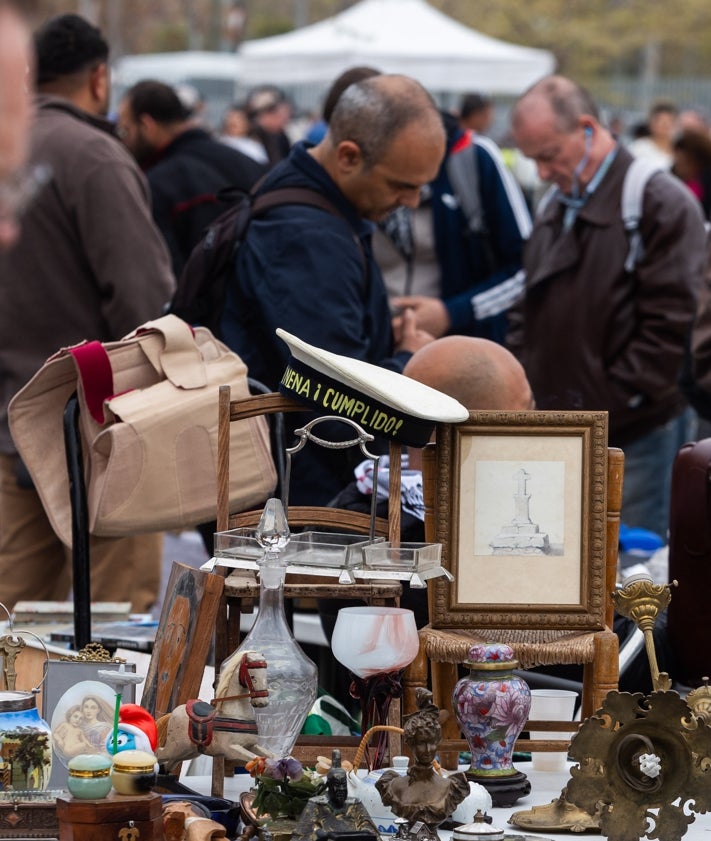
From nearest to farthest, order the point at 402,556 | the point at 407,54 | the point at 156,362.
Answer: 1. the point at 402,556
2. the point at 156,362
3. the point at 407,54

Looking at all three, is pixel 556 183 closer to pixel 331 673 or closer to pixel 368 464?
pixel 331 673

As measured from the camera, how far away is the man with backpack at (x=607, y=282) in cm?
484

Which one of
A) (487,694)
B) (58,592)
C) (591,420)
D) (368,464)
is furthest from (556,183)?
(487,694)

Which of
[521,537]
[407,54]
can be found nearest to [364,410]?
[521,537]

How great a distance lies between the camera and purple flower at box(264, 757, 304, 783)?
5.88 ft

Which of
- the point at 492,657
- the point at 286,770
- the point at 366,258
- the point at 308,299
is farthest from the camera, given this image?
the point at 366,258

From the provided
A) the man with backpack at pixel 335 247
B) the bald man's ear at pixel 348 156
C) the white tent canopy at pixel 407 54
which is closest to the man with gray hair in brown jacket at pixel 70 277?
the man with backpack at pixel 335 247

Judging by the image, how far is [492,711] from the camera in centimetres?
199

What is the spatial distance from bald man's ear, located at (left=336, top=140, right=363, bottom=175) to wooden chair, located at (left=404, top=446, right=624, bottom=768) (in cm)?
135

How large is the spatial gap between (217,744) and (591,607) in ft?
1.97

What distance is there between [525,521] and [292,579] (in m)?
0.36

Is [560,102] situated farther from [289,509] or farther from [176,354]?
[289,509]

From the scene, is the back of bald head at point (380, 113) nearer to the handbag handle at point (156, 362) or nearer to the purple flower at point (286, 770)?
the handbag handle at point (156, 362)

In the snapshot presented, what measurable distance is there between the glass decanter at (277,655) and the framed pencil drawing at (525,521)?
0.27 m
